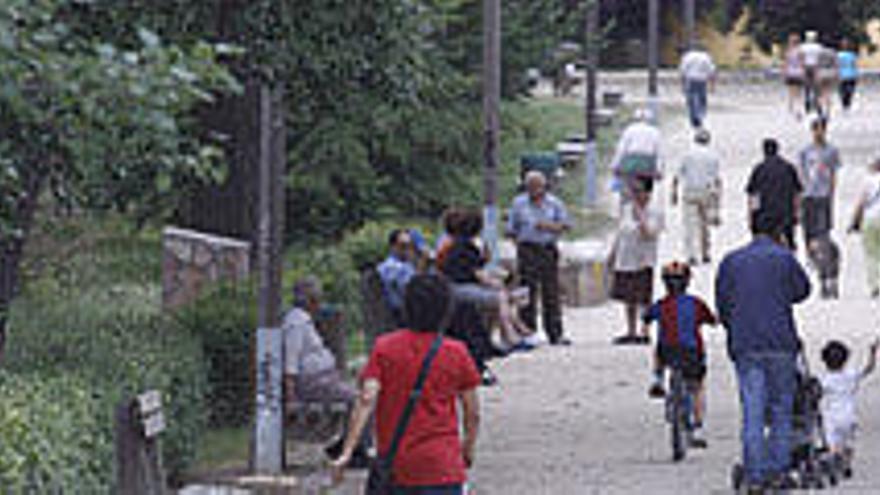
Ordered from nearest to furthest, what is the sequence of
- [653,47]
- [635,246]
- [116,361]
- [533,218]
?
[116,361] < [533,218] < [635,246] < [653,47]

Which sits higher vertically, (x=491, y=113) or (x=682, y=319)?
(x=491, y=113)

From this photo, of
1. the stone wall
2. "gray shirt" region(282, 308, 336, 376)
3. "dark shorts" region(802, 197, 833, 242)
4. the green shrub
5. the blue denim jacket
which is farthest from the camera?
"dark shorts" region(802, 197, 833, 242)

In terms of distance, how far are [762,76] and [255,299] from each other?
147 ft

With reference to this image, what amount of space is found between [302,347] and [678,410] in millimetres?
2370

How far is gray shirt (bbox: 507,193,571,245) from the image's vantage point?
2431cm

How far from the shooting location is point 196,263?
20594mm

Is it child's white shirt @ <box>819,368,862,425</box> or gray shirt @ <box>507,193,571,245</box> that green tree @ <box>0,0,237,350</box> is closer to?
child's white shirt @ <box>819,368,862,425</box>

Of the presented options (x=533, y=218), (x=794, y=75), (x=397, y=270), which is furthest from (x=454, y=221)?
(x=794, y=75)

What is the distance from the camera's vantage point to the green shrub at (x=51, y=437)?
11250 mm

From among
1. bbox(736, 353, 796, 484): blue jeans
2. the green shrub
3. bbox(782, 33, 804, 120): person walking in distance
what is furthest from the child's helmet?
bbox(782, 33, 804, 120): person walking in distance

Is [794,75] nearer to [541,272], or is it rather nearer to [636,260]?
[636,260]

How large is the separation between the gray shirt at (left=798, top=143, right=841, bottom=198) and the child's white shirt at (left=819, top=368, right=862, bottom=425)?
1260 cm

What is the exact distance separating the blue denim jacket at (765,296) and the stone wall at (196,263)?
18.2ft

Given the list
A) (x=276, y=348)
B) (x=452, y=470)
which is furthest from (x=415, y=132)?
(x=452, y=470)
